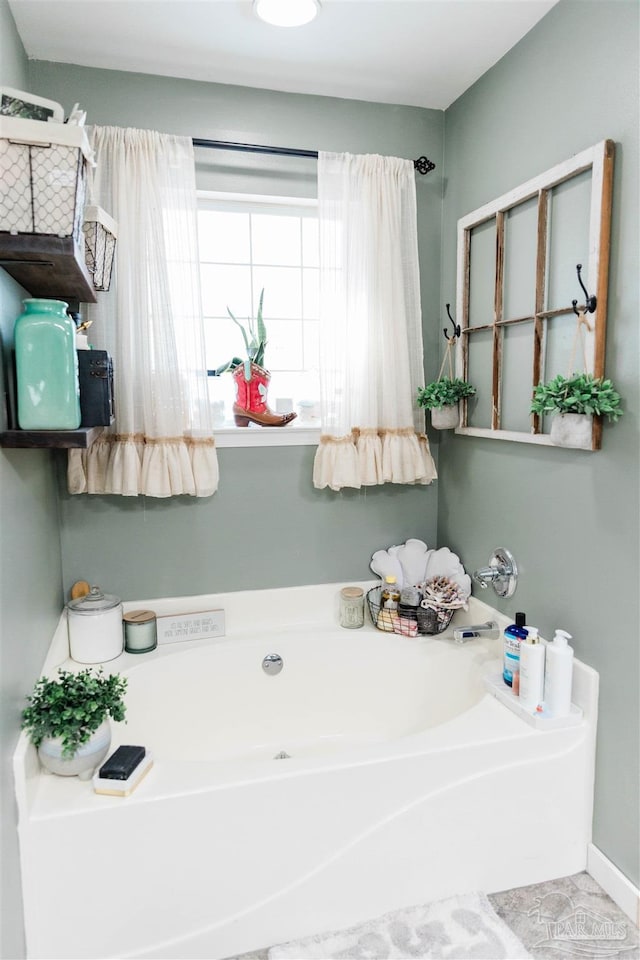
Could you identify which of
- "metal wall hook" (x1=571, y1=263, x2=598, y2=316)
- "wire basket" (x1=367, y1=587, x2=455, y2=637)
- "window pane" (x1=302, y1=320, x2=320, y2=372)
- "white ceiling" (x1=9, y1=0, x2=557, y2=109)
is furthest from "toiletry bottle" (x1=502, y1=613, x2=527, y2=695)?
"white ceiling" (x1=9, y1=0, x2=557, y2=109)

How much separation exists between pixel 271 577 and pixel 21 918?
4.26 ft

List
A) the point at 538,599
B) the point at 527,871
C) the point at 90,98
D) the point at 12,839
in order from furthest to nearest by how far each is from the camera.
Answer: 1. the point at 90,98
2. the point at 538,599
3. the point at 527,871
4. the point at 12,839

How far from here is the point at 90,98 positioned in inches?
80.6

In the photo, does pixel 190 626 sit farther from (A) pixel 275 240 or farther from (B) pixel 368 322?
(A) pixel 275 240

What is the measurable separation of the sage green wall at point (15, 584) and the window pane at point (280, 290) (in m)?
0.97

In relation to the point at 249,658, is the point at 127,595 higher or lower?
higher

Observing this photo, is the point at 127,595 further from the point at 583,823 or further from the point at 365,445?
the point at 583,823

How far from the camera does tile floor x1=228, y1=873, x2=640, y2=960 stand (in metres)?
1.47

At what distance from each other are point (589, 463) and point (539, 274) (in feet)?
1.96

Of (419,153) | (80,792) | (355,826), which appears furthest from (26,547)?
(419,153)

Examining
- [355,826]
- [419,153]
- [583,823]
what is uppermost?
[419,153]

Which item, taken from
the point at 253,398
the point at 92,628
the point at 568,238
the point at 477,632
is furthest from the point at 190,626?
the point at 568,238

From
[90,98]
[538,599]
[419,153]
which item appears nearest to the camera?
[538,599]

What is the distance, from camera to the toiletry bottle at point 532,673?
5.53 feet
